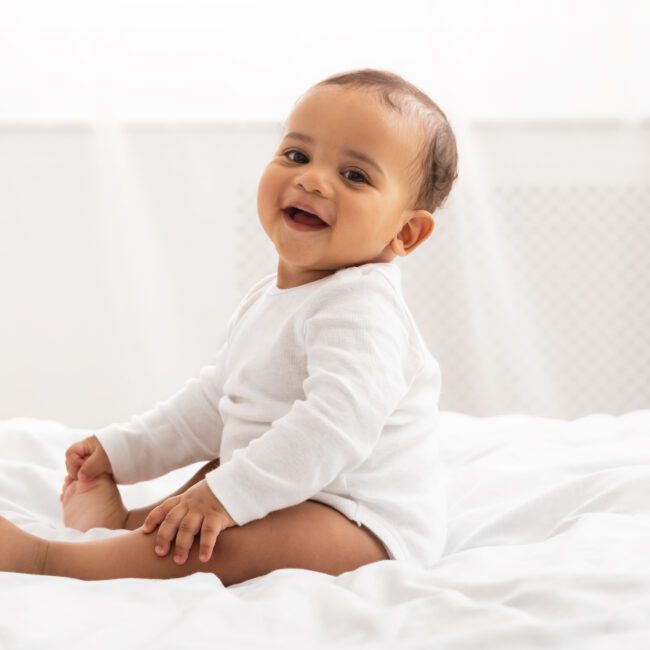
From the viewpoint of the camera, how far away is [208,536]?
875 mm

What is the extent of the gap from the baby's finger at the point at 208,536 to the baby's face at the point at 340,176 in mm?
313

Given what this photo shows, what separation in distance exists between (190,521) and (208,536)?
24 millimetres

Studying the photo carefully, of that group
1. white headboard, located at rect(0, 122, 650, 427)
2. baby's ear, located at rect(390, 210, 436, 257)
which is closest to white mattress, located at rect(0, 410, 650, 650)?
baby's ear, located at rect(390, 210, 436, 257)

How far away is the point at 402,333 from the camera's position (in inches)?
39.7

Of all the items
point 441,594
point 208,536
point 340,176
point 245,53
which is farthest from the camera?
point 245,53

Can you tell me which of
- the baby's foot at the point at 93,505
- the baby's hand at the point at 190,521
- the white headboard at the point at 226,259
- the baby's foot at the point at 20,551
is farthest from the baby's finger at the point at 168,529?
the white headboard at the point at 226,259

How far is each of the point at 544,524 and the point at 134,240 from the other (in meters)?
1.50

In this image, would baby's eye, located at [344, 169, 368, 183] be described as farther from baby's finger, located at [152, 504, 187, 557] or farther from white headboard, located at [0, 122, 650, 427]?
white headboard, located at [0, 122, 650, 427]

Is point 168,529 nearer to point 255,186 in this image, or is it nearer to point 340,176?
point 340,176

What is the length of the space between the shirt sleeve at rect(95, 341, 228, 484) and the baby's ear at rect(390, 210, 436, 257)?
10.1 inches

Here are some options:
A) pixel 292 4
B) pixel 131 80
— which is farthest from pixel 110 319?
pixel 292 4

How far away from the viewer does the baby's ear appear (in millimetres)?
1099

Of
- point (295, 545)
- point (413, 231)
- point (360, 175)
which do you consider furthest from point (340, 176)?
point (295, 545)

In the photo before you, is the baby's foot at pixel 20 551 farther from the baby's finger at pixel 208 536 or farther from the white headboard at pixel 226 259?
the white headboard at pixel 226 259
